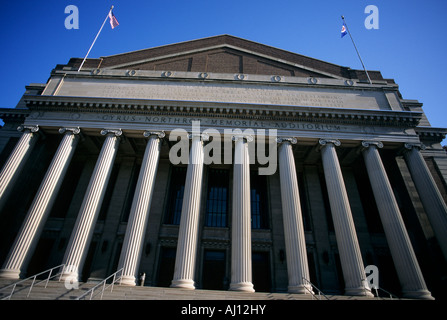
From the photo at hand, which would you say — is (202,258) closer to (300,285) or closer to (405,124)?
(300,285)

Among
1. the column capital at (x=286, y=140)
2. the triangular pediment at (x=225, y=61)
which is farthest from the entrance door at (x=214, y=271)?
the triangular pediment at (x=225, y=61)

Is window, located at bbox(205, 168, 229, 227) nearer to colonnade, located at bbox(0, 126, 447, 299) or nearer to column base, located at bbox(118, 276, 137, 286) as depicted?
colonnade, located at bbox(0, 126, 447, 299)

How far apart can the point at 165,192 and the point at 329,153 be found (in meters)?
12.0

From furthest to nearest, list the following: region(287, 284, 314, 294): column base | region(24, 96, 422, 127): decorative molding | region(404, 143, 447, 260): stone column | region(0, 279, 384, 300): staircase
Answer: region(24, 96, 422, 127): decorative molding, region(404, 143, 447, 260): stone column, region(287, 284, 314, 294): column base, region(0, 279, 384, 300): staircase

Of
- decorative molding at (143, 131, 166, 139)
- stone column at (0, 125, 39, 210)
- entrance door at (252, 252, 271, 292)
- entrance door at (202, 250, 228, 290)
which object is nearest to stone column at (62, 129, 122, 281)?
decorative molding at (143, 131, 166, 139)

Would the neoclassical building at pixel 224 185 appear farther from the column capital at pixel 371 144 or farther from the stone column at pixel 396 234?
the column capital at pixel 371 144

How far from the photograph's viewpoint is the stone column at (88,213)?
41.4 ft

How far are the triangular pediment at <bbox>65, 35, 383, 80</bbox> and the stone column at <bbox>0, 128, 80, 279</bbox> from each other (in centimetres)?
1033

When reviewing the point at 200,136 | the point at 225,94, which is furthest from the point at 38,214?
the point at 225,94

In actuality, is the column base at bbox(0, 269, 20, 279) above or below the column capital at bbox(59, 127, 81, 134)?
below

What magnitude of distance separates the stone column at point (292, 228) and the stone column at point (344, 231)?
212 centimetres

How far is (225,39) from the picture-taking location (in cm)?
2573

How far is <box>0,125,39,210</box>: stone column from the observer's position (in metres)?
14.7

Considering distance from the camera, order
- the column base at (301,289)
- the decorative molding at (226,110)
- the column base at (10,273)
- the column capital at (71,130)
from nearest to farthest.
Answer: the column base at (301,289) < the column base at (10,273) < the column capital at (71,130) < the decorative molding at (226,110)
